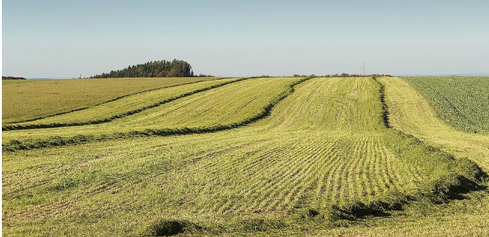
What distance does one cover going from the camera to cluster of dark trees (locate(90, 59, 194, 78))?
122500mm

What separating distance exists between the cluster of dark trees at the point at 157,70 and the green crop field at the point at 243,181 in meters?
86.2

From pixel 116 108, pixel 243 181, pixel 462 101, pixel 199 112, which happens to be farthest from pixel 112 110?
pixel 462 101

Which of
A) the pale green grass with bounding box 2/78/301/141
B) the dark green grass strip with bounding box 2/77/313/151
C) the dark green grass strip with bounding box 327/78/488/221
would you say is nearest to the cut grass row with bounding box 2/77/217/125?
the pale green grass with bounding box 2/78/301/141

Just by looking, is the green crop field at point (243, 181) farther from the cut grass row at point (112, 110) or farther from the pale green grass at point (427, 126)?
the cut grass row at point (112, 110)

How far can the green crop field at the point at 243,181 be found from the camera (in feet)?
38.6

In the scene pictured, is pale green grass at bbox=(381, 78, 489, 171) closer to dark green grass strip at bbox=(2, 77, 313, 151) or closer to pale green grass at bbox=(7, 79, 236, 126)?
dark green grass strip at bbox=(2, 77, 313, 151)

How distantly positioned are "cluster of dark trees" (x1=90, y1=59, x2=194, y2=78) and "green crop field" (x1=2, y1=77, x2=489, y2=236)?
283ft

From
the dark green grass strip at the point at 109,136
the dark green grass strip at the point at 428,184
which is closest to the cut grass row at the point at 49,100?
the dark green grass strip at the point at 109,136

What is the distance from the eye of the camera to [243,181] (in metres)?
16.8

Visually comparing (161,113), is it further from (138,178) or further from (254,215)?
(254,215)

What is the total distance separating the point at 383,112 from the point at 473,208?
3058cm

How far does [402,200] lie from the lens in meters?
14.1

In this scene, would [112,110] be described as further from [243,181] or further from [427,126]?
[243,181]

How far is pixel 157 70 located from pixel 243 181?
118507mm
